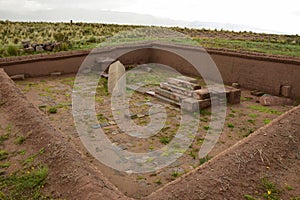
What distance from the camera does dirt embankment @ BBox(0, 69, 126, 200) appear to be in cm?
416

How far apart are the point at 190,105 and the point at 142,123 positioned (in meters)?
1.95

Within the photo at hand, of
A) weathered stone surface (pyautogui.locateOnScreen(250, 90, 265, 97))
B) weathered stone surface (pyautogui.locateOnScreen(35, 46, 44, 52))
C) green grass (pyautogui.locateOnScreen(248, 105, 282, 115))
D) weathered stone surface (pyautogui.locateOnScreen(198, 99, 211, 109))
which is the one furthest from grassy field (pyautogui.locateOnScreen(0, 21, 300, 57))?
weathered stone surface (pyautogui.locateOnScreen(198, 99, 211, 109))

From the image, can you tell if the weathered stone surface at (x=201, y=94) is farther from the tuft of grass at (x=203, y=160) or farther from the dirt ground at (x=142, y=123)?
the tuft of grass at (x=203, y=160)

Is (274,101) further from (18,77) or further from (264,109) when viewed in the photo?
(18,77)

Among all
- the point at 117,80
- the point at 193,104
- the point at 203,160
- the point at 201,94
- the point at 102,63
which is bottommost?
the point at 203,160

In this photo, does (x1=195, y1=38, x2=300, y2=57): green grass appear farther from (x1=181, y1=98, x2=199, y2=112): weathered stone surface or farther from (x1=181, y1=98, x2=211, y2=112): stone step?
(x1=181, y1=98, x2=199, y2=112): weathered stone surface

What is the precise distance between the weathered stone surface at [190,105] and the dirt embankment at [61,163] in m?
4.89

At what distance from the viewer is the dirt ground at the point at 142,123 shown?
19.6 feet

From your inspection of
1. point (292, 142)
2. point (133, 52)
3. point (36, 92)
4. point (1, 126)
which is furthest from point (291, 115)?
point (133, 52)

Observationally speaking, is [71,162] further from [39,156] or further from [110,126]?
[110,126]

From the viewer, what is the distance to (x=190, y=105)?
9938mm

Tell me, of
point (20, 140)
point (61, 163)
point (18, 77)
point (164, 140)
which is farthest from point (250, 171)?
point (18, 77)

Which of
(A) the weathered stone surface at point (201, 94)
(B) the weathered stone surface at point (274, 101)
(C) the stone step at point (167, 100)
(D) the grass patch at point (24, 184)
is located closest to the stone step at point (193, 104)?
(A) the weathered stone surface at point (201, 94)

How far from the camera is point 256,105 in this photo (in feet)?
36.8
